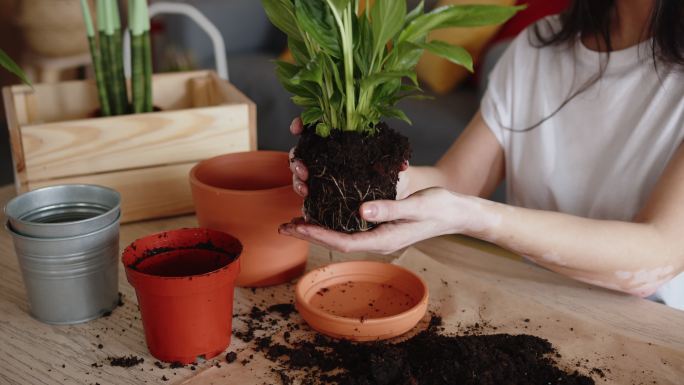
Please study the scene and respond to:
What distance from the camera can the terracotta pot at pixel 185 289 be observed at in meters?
0.81

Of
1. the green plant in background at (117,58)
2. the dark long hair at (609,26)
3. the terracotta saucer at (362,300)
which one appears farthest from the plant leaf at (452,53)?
the green plant in background at (117,58)

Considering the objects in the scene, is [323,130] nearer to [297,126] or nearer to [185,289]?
[297,126]

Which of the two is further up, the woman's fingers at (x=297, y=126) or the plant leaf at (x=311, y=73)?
the plant leaf at (x=311, y=73)

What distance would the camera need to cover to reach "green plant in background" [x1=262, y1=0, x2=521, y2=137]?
0.82 meters

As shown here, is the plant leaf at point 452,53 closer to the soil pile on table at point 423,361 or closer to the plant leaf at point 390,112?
the plant leaf at point 390,112

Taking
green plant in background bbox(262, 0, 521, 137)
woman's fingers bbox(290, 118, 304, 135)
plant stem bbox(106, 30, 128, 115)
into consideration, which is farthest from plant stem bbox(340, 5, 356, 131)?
plant stem bbox(106, 30, 128, 115)

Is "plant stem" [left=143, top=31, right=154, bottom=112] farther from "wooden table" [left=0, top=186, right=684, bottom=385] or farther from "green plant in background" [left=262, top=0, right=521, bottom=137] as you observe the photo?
"green plant in background" [left=262, top=0, right=521, bottom=137]

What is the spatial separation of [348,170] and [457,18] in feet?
0.78

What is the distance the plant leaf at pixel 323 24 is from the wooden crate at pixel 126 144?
1.46 feet

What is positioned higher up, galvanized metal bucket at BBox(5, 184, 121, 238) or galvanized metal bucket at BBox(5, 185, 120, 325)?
galvanized metal bucket at BBox(5, 184, 121, 238)

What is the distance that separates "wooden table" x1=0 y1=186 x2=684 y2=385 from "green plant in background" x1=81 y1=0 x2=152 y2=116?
0.89 feet

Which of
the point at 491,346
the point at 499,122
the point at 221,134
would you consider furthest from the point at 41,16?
the point at 491,346

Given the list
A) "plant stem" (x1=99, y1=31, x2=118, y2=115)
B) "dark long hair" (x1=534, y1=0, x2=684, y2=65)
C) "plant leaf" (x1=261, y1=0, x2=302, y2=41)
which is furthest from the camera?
"plant stem" (x1=99, y1=31, x2=118, y2=115)

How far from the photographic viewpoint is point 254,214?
1003mm
